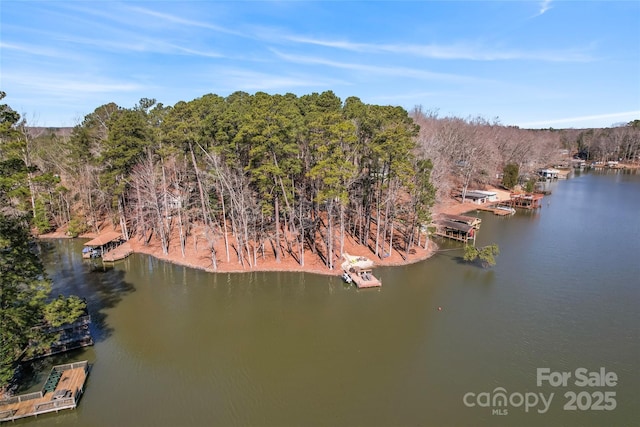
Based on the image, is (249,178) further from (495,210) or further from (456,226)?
(495,210)

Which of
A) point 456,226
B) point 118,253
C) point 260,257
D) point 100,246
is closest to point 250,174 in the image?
point 260,257

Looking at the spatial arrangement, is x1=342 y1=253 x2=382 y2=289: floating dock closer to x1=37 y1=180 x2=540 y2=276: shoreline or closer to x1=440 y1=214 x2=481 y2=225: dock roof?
x1=37 y1=180 x2=540 y2=276: shoreline

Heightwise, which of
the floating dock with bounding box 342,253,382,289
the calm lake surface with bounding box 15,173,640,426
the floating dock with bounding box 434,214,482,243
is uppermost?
the floating dock with bounding box 434,214,482,243

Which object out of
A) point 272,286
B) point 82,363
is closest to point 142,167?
point 272,286

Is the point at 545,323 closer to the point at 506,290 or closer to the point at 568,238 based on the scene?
the point at 506,290

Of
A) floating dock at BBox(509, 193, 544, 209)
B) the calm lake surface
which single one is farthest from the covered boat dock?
floating dock at BBox(509, 193, 544, 209)

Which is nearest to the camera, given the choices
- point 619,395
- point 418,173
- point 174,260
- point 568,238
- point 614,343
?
point 619,395

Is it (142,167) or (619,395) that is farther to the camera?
(142,167)
